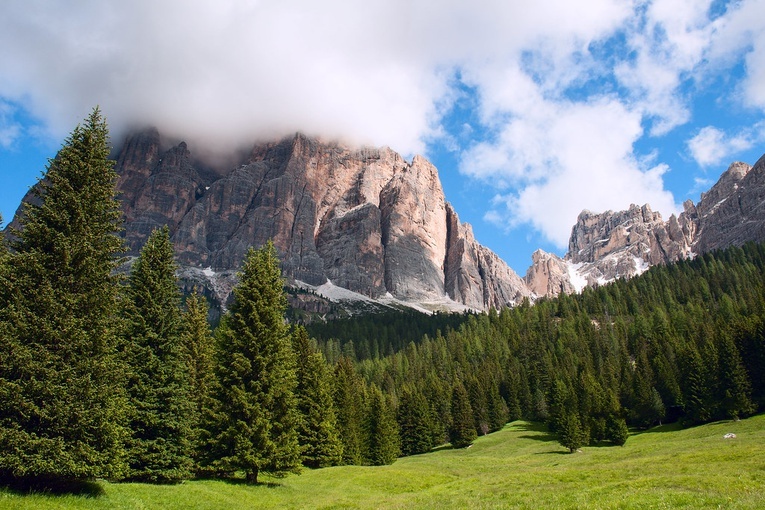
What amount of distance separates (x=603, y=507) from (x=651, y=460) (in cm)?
2334

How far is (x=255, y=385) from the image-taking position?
95.3ft

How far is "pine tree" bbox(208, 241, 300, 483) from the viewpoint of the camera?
91.0 ft

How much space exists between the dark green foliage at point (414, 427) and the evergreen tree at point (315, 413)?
34.9 meters

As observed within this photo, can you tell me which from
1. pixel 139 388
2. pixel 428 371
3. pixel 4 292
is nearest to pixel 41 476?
pixel 4 292

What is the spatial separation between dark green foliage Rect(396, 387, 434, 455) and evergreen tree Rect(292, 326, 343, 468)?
3487 centimetres

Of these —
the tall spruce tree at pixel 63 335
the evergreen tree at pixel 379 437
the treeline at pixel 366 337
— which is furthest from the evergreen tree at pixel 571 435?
the treeline at pixel 366 337

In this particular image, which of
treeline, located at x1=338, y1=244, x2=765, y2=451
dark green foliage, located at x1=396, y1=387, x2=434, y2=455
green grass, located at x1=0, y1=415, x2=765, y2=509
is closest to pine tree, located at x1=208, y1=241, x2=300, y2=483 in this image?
green grass, located at x1=0, y1=415, x2=765, y2=509

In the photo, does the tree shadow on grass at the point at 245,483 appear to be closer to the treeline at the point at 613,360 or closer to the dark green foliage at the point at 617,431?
the treeline at the point at 613,360

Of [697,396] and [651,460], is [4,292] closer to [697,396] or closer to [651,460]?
[651,460]

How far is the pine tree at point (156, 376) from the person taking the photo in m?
24.3

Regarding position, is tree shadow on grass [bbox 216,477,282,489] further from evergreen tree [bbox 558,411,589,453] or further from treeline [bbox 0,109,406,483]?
evergreen tree [bbox 558,411,589,453]

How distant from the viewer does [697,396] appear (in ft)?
239

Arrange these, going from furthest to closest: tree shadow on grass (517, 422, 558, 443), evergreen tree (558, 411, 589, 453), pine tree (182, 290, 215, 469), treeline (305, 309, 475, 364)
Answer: treeline (305, 309, 475, 364) → tree shadow on grass (517, 422, 558, 443) → evergreen tree (558, 411, 589, 453) → pine tree (182, 290, 215, 469)

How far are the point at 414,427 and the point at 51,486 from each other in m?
67.9
